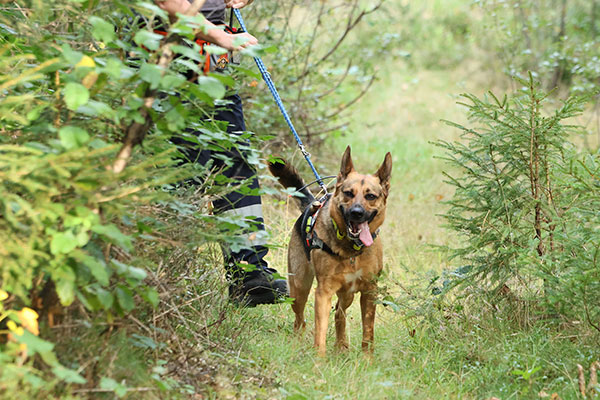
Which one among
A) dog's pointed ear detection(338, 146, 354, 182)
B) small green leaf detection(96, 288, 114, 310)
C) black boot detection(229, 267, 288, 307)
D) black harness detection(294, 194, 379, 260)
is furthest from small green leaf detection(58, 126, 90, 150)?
dog's pointed ear detection(338, 146, 354, 182)

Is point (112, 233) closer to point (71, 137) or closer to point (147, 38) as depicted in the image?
point (71, 137)

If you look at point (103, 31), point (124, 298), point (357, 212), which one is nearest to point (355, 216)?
point (357, 212)

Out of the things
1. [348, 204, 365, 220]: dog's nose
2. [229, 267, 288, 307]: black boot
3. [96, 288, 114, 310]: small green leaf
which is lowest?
[229, 267, 288, 307]: black boot

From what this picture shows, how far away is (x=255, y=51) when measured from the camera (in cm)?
253

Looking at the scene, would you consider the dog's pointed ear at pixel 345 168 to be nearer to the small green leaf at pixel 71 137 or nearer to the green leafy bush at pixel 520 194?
the green leafy bush at pixel 520 194

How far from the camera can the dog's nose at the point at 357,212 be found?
14.1 ft

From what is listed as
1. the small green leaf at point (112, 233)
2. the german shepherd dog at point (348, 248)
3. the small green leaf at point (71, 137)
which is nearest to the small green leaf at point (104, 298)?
the small green leaf at point (112, 233)

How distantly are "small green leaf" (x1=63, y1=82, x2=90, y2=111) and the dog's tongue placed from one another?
7.86ft

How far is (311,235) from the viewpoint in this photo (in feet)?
15.4

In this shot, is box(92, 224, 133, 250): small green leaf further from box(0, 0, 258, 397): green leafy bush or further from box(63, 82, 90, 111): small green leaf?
box(63, 82, 90, 111): small green leaf

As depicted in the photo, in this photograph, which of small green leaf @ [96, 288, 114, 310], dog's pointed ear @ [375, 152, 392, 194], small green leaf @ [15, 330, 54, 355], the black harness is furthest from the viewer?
dog's pointed ear @ [375, 152, 392, 194]

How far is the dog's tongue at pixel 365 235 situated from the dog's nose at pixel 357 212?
94 mm

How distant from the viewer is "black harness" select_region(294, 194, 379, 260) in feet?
14.7

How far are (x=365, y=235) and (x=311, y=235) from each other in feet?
1.56
